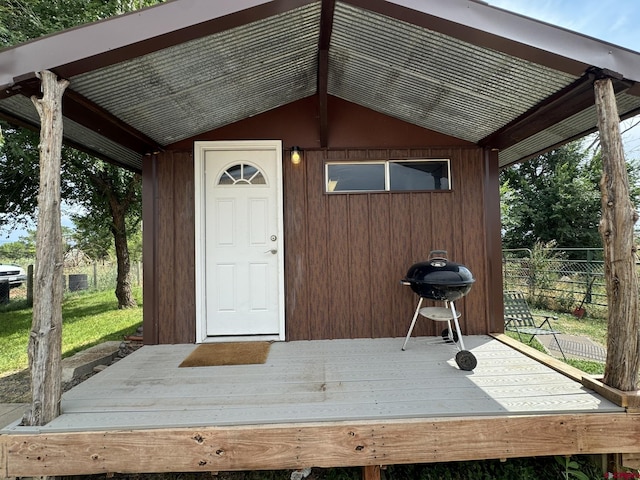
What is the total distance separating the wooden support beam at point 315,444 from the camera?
1790 millimetres

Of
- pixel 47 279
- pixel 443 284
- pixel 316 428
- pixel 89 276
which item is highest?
pixel 47 279

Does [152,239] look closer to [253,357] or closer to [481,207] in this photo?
[253,357]

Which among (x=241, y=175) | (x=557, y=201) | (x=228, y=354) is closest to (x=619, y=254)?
(x=228, y=354)

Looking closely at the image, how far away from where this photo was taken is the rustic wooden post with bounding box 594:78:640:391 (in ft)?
6.44

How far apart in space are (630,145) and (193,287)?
15977mm

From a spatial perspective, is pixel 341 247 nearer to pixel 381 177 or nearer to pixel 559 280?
pixel 381 177

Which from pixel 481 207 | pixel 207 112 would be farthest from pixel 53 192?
pixel 481 207

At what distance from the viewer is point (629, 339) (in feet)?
6.44

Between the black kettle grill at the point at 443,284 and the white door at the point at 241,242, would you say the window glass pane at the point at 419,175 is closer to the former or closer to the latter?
the black kettle grill at the point at 443,284

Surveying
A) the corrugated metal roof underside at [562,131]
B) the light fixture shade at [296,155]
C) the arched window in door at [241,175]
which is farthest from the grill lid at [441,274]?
the arched window in door at [241,175]

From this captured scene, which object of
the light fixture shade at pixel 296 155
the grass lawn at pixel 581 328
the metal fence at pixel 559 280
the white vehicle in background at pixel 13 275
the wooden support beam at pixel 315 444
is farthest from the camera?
the white vehicle in background at pixel 13 275

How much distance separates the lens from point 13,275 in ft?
25.8

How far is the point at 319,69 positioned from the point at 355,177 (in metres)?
1.22

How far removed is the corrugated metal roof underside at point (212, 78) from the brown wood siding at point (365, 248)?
836 millimetres
